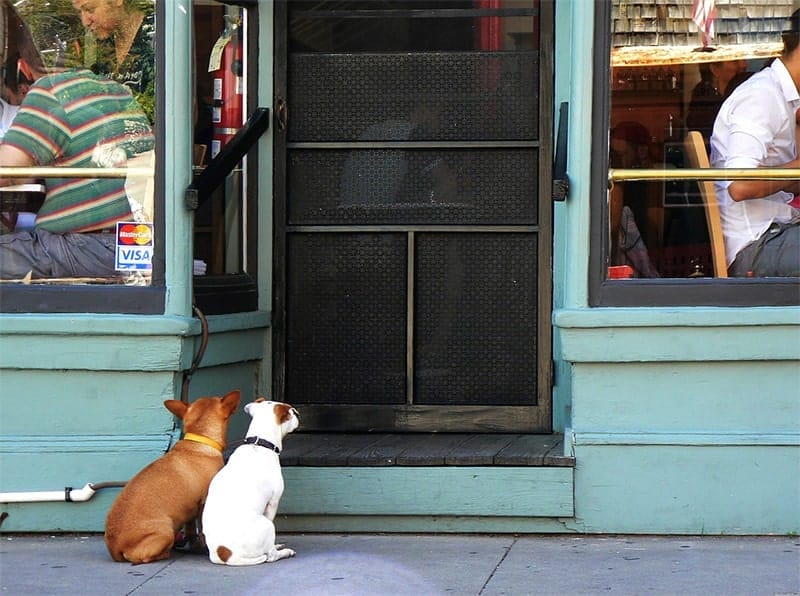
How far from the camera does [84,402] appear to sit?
18.9ft

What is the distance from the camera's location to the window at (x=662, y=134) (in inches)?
221

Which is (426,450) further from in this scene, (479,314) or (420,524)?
(479,314)

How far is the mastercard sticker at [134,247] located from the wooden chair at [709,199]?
101 inches

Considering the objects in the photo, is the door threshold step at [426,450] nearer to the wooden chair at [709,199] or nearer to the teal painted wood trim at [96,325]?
the teal painted wood trim at [96,325]

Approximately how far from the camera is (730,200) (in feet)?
18.9

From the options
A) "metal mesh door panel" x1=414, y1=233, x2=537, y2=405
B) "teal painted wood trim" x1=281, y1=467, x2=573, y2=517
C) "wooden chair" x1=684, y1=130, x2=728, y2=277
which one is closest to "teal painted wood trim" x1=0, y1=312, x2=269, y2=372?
"teal painted wood trim" x1=281, y1=467, x2=573, y2=517

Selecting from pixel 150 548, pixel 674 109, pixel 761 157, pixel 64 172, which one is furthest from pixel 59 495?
pixel 761 157

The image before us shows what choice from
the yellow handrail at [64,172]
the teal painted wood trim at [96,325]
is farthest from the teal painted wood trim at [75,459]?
the yellow handrail at [64,172]

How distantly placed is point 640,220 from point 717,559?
5.14ft

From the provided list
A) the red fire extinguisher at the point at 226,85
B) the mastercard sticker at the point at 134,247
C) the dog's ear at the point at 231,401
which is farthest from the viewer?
the red fire extinguisher at the point at 226,85

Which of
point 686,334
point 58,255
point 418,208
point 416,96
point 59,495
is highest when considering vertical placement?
point 416,96

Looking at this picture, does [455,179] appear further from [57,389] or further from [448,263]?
[57,389]

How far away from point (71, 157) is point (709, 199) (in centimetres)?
304

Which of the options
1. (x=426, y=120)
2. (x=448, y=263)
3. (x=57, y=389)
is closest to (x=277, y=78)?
(x=426, y=120)
